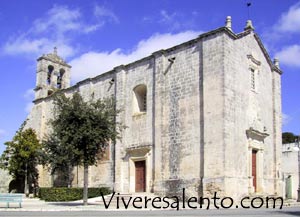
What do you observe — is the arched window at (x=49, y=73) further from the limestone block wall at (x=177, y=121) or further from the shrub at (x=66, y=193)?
the limestone block wall at (x=177, y=121)

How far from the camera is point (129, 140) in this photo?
2628 cm

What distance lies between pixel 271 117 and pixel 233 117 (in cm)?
567

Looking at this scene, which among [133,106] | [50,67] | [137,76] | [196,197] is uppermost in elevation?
[50,67]

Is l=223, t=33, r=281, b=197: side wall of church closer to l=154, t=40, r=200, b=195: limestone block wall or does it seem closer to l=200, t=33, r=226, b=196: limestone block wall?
l=200, t=33, r=226, b=196: limestone block wall

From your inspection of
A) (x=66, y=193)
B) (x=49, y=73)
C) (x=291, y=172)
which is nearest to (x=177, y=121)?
(x=66, y=193)

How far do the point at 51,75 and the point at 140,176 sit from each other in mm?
15003

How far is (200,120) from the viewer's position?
22484 mm

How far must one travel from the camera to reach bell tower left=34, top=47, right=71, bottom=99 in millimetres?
35531

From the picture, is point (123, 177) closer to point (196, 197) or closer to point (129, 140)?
point (129, 140)

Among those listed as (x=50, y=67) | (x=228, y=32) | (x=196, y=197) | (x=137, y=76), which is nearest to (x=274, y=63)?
(x=228, y=32)

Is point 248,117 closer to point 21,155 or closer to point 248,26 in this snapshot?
point 248,26

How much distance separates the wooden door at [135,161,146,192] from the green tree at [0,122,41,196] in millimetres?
8152

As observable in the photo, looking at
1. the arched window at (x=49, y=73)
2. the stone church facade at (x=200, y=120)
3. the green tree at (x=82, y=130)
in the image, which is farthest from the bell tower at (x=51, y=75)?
the green tree at (x=82, y=130)

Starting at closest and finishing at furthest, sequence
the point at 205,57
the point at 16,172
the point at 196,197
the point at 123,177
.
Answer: the point at 196,197 → the point at 205,57 → the point at 123,177 → the point at 16,172
